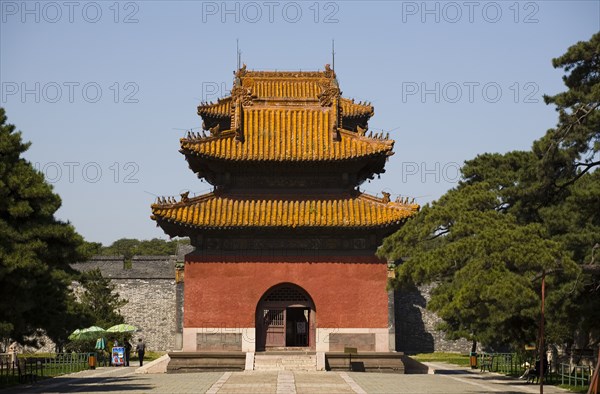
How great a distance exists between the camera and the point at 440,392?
898 inches

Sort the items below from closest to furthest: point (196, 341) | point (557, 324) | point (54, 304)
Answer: point (557, 324) → point (54, 304) → point (196, 341)

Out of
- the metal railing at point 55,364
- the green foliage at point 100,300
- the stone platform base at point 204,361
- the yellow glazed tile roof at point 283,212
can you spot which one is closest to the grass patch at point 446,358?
the yellow glazed tile roof at point 283,212

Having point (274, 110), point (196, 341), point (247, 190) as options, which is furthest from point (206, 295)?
point (274, 110)

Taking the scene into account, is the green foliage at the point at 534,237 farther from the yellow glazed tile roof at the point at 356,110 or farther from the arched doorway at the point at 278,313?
the yellow glazed tile roof at the point at 356,110

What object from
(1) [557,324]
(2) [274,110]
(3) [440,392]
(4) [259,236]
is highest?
(2) [274,110]

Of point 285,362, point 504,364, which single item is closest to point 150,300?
point 504,364

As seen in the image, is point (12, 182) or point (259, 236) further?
point (259, 236)

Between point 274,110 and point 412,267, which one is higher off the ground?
point 274,110

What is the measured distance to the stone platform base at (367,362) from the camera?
99.5 feet

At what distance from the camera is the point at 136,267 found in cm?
5441

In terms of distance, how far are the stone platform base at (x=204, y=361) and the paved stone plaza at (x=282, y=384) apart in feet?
2.39

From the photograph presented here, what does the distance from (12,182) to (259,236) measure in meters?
10.3

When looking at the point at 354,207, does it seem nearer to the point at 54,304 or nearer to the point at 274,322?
the point at 274,322

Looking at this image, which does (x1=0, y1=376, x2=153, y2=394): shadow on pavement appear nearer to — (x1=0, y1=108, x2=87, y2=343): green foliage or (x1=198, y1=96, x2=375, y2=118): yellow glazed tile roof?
(x1=0, y1=108, x2=87, y2=343): green foliage
